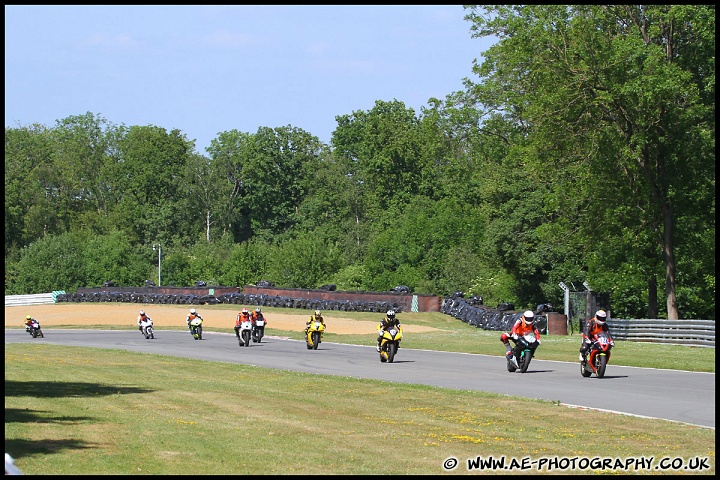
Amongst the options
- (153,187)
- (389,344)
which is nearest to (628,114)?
(389,344)

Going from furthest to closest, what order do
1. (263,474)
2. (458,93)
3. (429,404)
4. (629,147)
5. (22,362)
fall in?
(458,93) → (629,147) → (22,362) → (429,404) → (263,474)

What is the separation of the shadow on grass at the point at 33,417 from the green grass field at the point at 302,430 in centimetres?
3

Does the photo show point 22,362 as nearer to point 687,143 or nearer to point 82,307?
point 687,143

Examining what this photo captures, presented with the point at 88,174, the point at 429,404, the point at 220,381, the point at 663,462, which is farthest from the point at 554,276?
the point at 88,174

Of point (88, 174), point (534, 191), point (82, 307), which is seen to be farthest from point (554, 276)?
point (88, 174)

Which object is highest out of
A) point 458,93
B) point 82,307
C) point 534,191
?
point 458,93

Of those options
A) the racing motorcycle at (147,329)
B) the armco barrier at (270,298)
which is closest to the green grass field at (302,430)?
the racing motorcycle at (147,329)

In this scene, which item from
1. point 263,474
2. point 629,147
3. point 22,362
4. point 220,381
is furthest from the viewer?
point 629,147

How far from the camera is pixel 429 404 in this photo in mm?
18203

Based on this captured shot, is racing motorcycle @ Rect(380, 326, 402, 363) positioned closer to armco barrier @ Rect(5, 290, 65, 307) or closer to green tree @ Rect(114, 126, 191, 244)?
armco barrier @ Rect(5, 290, 65, 307)

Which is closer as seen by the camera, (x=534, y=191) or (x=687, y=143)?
(x=687, y=143)

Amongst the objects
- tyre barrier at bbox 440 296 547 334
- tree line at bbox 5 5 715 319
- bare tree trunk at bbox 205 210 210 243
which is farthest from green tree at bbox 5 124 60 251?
tyre barrier at bbox 440 296 547 334

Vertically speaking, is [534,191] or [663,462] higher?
[534,191]

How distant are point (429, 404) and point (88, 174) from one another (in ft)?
385
